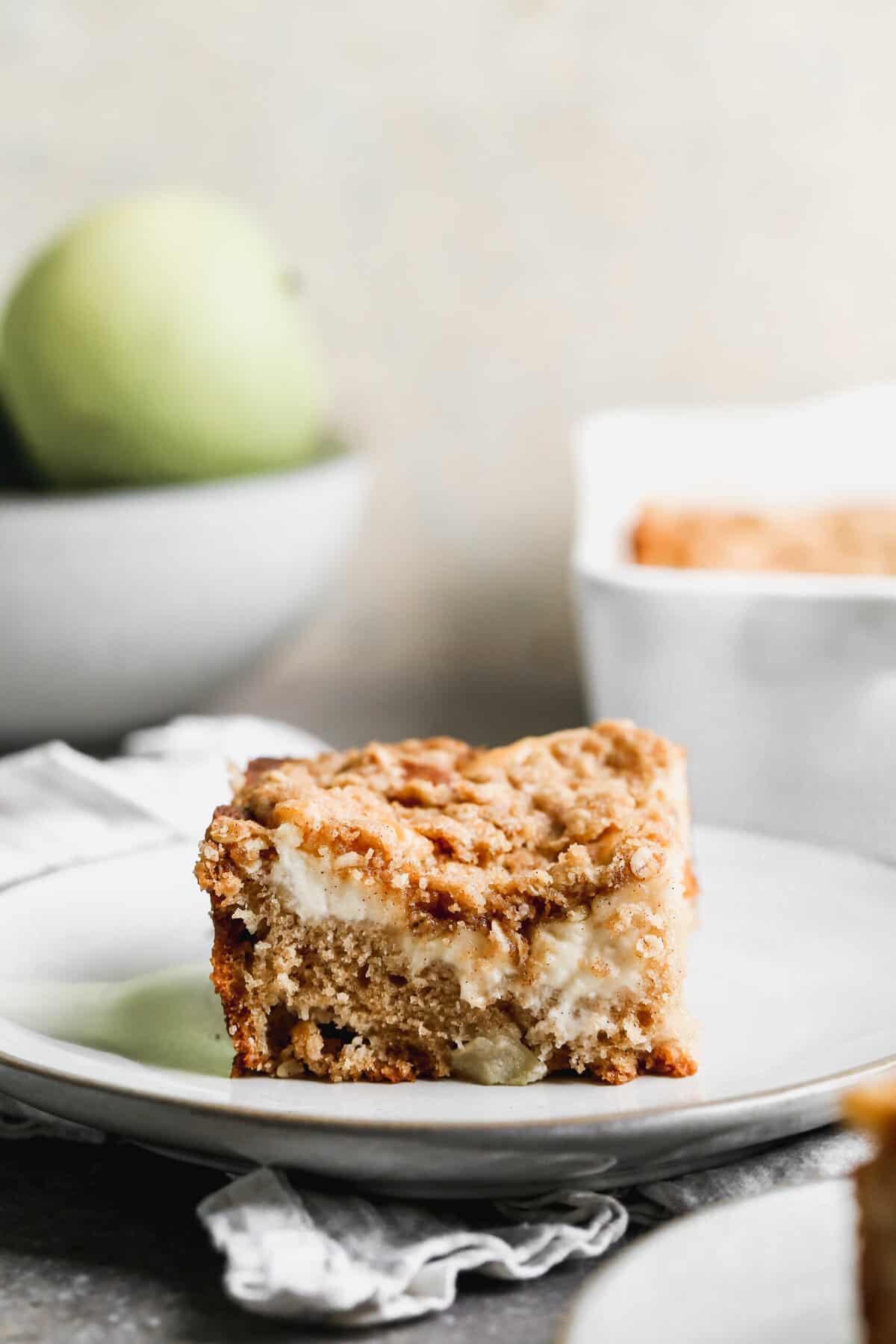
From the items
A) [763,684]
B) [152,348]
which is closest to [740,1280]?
[763,684]

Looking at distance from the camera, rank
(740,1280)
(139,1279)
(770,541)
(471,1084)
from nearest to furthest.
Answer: (740,1280), (139,1279), (471,1084), (770,541)

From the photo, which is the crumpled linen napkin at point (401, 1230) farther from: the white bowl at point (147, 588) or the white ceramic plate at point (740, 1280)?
the white bowl at point (147, 588)

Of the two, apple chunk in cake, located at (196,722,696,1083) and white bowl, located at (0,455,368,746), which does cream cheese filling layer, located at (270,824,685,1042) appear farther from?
white bowl, located at (0,455,368,746)

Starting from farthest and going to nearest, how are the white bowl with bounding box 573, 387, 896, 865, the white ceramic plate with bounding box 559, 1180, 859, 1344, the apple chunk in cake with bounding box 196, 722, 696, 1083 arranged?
the white bowl with bounding box 573, 387, 896, 865
the apple chunk in cake with bounding box 196, 722, 696, 1083
the white ceramic plate with bounding box 559, 1180, 859, 1344

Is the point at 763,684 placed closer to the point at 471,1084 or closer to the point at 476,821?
the point at 476,821

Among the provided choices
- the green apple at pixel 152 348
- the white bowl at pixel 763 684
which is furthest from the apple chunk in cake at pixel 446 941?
the green apple at pixel 152 348

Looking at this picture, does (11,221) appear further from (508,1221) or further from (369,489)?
(508,1221)

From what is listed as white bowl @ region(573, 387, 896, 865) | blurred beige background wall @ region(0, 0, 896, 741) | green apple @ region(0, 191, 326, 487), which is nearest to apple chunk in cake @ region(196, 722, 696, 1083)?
white bowl @ region(573, 387, 896, 865)
